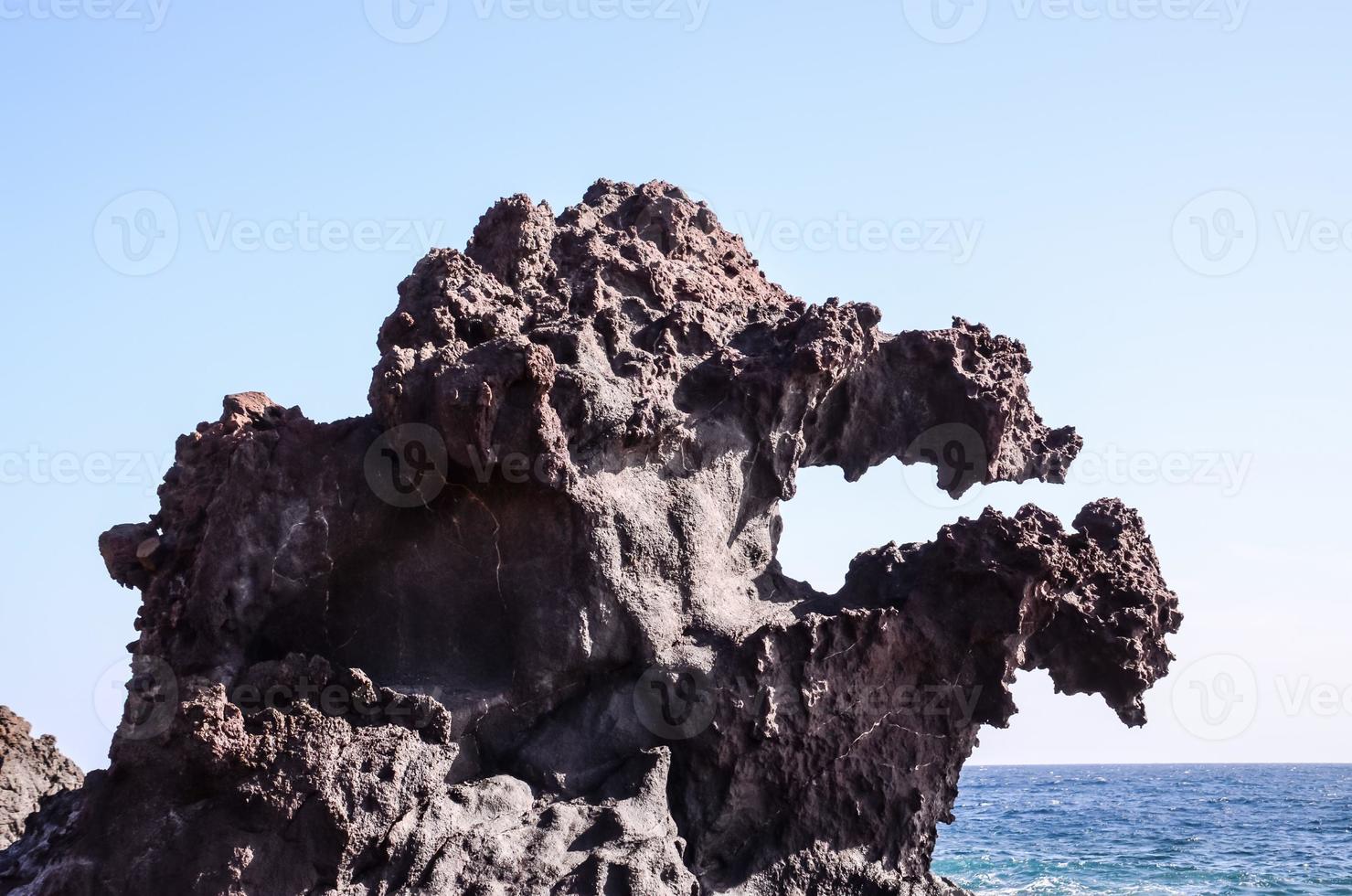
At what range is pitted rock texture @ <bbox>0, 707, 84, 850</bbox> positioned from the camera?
10766 millimetres

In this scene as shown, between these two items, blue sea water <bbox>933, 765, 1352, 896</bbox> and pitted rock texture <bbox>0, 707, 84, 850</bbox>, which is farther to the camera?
blue sea water <bbox>933, 765, 1352, 896</bbox>

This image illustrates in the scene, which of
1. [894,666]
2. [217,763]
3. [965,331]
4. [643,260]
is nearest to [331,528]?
[217,763]

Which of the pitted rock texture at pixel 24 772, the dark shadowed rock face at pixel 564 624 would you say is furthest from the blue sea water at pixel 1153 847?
the pitted rock texture at pixel 24 772

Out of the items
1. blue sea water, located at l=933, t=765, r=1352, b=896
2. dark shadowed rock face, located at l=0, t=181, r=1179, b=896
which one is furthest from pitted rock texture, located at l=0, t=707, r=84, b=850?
blue sea water, located at l=933, t=765, r=1352, b=896

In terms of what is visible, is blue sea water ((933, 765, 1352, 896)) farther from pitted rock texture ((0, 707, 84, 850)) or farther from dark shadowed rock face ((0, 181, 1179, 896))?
pitted rock texture ((0, 707, 84, 850))

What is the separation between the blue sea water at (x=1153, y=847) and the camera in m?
20.6

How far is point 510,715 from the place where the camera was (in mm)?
8406

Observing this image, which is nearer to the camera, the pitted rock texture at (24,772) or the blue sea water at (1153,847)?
the pitted rock texture at (24,772)

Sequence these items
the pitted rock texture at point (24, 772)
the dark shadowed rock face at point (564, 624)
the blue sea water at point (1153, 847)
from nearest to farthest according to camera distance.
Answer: the dark shadowed rock face at point (564, 624) → the pitted rock texture at point (24, 772) → the blue sea water at point (1153, 847)

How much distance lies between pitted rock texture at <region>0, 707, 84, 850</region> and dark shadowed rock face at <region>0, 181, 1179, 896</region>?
8.51ft

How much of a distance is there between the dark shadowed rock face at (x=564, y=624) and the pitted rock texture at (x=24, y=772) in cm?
260

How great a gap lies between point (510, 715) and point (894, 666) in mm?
2585

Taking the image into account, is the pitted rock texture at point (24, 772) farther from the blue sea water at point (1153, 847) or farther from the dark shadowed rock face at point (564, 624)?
the blue sea water at point (1153, 847)

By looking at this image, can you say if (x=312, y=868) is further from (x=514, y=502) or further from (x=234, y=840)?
(x=514, y=502)
